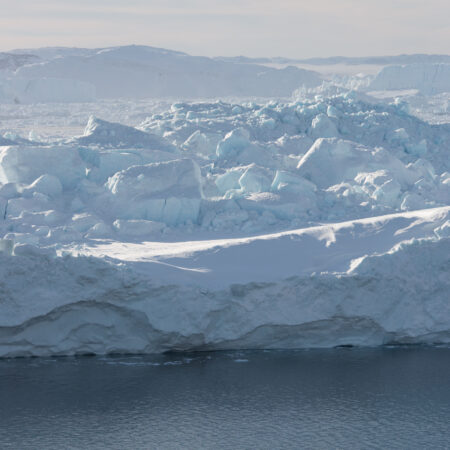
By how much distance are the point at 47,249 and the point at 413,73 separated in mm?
43678

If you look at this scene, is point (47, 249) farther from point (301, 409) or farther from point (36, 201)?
point (301, 409)

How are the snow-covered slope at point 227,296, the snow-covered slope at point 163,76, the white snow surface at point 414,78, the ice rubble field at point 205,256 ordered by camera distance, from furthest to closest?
1. the white snow surface at point 414,78
2. the snow-covered slope at point 163,76
3. the ice rubble field at point 205,256
4. the snow-covered slope at point 227,296

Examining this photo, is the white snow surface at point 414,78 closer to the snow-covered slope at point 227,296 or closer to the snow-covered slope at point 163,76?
the snow-covered slope at point 163,76

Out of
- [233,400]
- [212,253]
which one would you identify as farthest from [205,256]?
[233,400]

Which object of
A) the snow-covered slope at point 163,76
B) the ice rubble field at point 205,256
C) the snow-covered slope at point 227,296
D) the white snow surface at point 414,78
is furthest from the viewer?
the white snow surface at point 414,78

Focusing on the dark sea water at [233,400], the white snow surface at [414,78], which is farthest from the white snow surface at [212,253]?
the white snow surface at [414,78]

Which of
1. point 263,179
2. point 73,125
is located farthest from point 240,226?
point 73,125

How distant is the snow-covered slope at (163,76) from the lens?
1981 inches

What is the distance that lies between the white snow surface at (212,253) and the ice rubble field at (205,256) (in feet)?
0.07

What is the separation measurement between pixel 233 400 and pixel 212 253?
2.97m

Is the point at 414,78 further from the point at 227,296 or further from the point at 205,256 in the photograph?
the point at 227,296

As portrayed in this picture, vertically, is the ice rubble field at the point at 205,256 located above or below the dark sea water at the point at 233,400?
above

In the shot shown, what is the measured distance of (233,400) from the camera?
36.0 feet

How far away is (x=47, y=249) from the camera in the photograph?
12.1 meters
